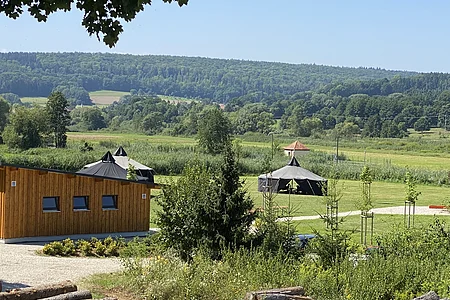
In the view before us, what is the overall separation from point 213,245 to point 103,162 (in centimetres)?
1788

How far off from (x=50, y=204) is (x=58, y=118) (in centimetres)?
5736

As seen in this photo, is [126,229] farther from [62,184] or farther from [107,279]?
[107,279]

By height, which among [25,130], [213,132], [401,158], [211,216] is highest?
[213,132]

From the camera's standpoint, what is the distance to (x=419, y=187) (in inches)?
1905

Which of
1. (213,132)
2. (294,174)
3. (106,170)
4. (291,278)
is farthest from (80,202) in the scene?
(213,132)

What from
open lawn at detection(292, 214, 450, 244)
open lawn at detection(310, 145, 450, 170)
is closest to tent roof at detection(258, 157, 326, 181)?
Answer: open lawn at detection(292, 214, 450, 244)

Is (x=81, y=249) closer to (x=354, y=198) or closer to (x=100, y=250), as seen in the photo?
(x=100, y=250)

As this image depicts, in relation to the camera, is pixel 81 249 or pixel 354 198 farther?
pixel 354 198

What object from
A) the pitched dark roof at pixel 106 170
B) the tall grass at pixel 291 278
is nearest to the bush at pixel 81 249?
the tall grass at pixel 291 278

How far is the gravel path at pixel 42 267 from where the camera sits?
1402cm

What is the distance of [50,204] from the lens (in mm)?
21844

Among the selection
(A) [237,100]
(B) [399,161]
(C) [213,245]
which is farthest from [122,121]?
(C) [213,245]

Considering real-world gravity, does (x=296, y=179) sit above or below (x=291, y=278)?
below

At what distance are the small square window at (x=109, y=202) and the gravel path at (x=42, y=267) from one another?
4.42 meters
